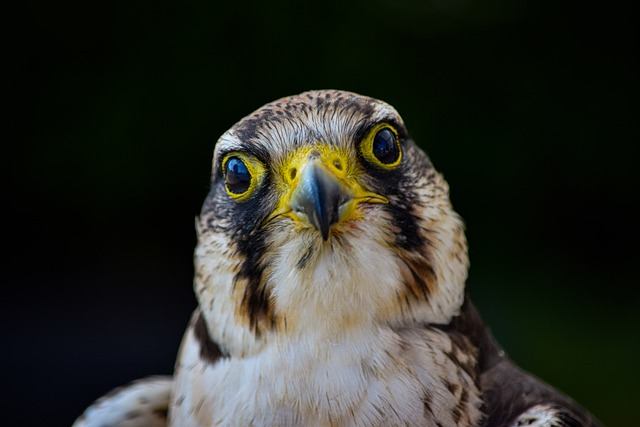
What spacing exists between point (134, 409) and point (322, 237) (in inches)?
44.7

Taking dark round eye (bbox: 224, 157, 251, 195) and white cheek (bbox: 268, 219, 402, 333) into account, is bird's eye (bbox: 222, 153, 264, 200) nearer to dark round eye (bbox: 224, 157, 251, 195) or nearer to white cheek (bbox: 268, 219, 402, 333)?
dark round eye (bbox: 224, 157, 251, 195)

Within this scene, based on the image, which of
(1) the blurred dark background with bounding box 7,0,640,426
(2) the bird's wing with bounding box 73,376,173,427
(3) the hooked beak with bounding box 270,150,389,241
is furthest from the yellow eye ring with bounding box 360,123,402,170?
(1) the blurred dark background with bounding box 7,0,640,426

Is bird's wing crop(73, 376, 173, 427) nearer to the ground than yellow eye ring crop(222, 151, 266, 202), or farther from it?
nearer to the ground

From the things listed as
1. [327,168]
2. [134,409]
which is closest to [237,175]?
[327,168]

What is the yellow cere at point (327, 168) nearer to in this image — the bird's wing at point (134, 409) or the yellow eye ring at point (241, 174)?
the yellow eye ring at point (241, 174)

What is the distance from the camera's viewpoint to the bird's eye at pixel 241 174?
1.94 metres

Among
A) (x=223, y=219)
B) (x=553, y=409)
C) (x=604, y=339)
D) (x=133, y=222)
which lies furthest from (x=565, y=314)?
(x=223, y=219)

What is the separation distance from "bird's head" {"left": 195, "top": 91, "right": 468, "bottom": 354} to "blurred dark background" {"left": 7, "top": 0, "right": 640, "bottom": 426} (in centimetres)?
277

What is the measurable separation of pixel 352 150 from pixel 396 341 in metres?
0.47

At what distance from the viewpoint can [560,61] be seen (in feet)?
16.8

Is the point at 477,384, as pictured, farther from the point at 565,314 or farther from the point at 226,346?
the point at 565,314

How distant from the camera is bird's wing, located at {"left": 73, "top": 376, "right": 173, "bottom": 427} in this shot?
2.54 metres

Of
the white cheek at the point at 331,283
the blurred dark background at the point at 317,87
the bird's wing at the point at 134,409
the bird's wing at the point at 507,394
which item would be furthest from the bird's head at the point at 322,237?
the blurred dark background at the point at 317,87

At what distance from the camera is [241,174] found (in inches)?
77.7
